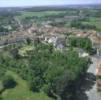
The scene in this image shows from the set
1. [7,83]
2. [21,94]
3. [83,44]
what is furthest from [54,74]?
[83,44]

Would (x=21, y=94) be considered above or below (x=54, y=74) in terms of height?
below

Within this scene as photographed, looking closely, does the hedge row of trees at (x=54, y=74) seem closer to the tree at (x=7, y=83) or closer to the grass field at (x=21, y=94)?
the grass field at (x=21, y=94)

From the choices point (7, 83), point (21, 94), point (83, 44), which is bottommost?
point (21, 94)

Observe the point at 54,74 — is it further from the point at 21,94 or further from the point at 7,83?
the point at 7,83

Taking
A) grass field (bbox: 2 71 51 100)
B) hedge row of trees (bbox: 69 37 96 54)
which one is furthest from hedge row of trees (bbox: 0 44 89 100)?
hedge row of trees (bbox: 69 37 96 54)

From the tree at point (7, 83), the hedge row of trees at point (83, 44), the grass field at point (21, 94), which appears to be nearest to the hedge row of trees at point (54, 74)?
the grass field at point (21, 94)

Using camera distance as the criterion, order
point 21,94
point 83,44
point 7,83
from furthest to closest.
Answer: point 83,44 → point 7,83 → point 21,94

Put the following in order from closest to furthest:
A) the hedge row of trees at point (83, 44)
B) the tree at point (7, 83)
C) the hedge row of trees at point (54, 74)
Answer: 1. the hedge row of trees at point (54, 74)
2. the tree at point (7, 83)
3. the hedge row of trees at point (83, 44)

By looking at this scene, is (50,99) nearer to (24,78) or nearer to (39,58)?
(24,78)

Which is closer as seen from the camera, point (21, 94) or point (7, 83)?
point (21, 94)

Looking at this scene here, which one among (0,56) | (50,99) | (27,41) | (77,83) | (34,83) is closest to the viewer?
(50,99)

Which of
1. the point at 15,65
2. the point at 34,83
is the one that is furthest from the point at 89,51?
the point at 34,83
